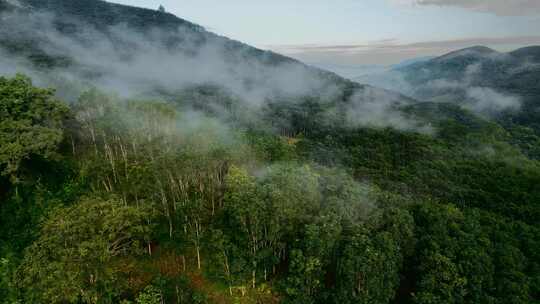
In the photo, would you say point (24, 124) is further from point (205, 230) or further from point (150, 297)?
point (150, 297)

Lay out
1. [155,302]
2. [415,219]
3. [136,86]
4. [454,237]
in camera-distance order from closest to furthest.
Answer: [155,302]
[454,237]
[415,219]
[136,86]

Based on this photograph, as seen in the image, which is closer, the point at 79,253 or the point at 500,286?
the point at 79,253

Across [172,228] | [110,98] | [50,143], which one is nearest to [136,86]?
[110,98]

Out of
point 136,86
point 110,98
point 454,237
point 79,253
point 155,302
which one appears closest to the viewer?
point 79,253

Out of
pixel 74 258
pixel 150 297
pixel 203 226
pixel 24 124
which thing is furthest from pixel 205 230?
pixel 24 124

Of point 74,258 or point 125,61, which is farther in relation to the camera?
point 125,61

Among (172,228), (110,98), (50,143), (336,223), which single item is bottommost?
(172,228)

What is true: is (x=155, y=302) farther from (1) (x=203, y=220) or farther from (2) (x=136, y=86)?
(2) (x=136, y=86)

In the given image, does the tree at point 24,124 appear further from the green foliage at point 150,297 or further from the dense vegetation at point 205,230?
the green foliage at point 150,297
